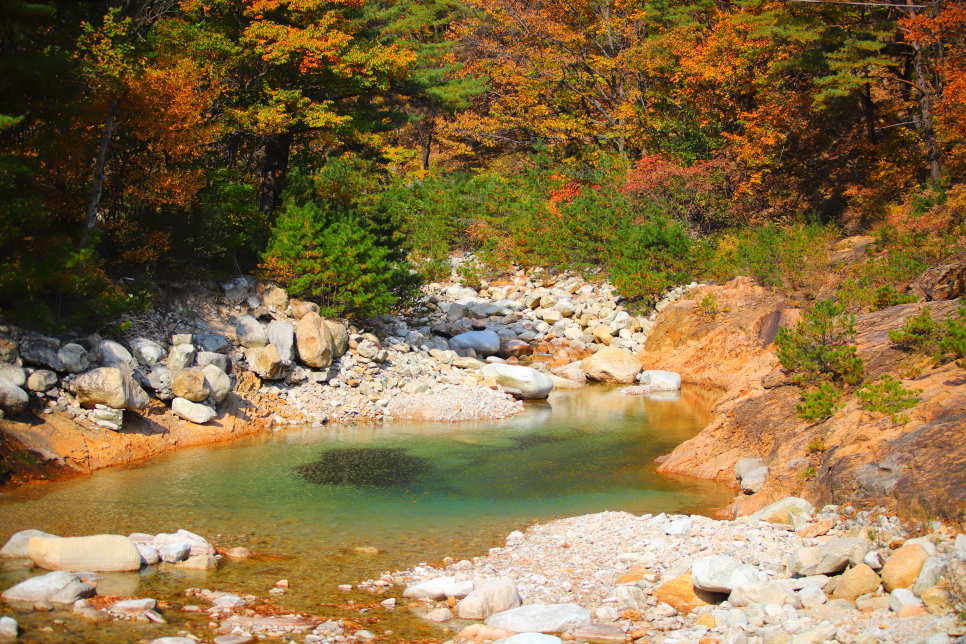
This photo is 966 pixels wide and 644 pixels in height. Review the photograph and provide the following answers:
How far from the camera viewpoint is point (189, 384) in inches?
576

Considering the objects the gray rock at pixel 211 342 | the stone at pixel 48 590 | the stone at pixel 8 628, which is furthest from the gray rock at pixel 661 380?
the stone at pixel 8 628

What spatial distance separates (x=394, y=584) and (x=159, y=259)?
11363mm

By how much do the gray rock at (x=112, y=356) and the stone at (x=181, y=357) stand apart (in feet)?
2.40

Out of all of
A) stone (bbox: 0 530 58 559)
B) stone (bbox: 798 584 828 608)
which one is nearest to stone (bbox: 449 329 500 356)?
stone (bbox: 0 530 58 559)

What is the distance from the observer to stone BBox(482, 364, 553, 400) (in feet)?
64.6

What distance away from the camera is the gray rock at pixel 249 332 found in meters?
17.1

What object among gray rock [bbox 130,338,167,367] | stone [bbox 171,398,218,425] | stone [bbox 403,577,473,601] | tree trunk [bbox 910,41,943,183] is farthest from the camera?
tree trunk [bbox 910,41,943,183]

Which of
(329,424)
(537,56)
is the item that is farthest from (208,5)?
(537,56)

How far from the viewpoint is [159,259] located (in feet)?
56.0

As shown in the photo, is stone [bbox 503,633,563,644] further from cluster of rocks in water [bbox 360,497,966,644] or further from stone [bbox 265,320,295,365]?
stone [bbox 265,320,295,365]

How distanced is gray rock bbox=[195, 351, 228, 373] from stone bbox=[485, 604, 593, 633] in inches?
399

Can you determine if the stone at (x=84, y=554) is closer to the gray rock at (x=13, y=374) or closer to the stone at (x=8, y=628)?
the stone at (x=8, y=628)

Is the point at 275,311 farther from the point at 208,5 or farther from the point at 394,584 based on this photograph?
the point at 394,584

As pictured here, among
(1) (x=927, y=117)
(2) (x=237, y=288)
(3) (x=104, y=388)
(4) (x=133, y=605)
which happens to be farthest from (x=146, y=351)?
(1) (x=927, y=117)
